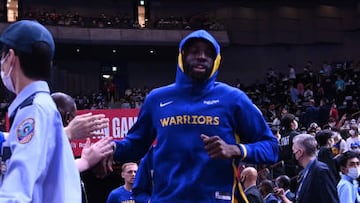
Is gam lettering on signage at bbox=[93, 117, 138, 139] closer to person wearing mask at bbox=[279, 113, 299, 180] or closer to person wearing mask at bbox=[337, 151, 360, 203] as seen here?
person wearing mask at bbox=[337, 151, 360, 203]

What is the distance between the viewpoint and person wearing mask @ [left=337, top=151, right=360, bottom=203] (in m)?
7.32

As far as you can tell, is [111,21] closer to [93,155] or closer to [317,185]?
[317,185]

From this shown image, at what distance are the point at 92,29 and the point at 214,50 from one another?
29.3m

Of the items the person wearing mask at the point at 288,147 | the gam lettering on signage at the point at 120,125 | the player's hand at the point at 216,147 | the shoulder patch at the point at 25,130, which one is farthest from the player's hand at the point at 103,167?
the person wearing mask at the point at 288,147

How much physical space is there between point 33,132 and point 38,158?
0.10 meters

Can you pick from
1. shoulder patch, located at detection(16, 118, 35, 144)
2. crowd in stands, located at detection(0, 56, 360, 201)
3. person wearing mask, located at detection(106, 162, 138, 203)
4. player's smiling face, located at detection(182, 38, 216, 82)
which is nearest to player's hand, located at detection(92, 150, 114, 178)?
player's smiling face, located at detection(182, 38, 216, 82)

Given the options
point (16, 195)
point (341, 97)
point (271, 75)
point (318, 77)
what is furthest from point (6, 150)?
point (271, 75)

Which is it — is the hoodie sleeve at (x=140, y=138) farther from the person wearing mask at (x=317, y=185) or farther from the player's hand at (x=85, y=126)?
the person wearing mask at (x=317, y=185)

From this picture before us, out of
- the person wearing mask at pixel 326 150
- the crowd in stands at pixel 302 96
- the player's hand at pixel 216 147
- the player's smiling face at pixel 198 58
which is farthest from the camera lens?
the crowd in stands at pixel 302 96

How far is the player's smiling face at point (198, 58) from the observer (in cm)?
371

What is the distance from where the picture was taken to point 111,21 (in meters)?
33.5

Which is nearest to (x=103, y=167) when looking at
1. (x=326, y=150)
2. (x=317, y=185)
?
(x=317, y=185)

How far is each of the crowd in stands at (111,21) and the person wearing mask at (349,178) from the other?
25587 millimetres

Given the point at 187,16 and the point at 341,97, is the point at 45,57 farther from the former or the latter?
the point at 187,16
